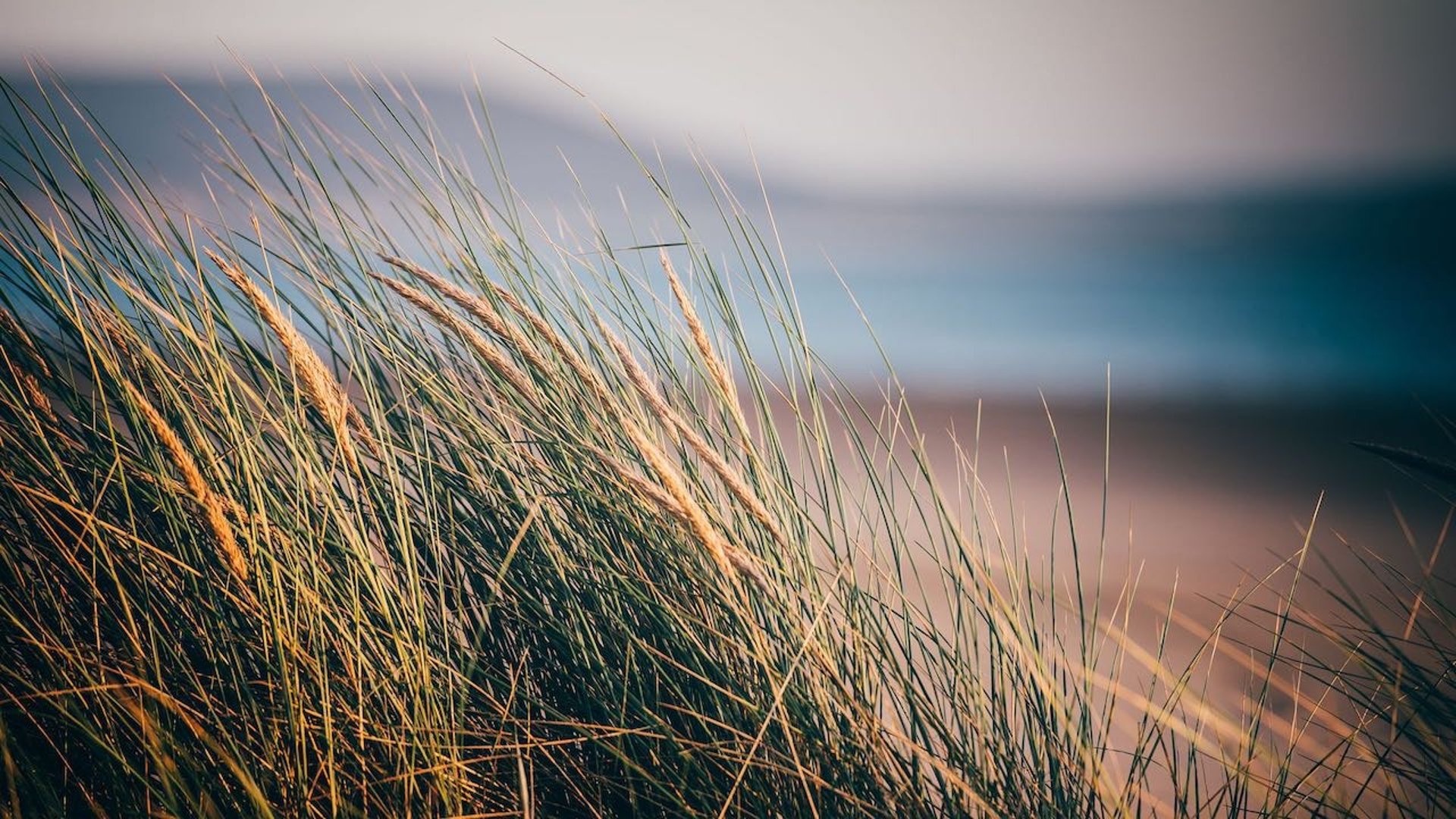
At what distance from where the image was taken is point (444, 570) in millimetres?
604

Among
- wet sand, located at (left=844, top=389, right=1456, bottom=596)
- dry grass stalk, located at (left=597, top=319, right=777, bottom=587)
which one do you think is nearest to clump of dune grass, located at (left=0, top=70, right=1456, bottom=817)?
dry grass stalk, located at (left=597, top=319, right=777, bottom=587)

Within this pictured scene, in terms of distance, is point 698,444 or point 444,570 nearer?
point 698,444

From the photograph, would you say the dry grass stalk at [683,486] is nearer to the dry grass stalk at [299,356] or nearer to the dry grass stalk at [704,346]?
the dry grass stalk at [704,346]

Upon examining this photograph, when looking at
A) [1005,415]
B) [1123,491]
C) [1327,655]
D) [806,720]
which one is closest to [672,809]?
[806,720]

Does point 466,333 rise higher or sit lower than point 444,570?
higher

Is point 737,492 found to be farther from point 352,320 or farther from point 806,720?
point 352,320

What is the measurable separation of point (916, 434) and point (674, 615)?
243mm

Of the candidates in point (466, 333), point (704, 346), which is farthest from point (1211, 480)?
point (466, 333)

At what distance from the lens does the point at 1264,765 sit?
1062 millimetres

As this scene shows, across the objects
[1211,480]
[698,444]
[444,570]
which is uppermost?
[698,444]

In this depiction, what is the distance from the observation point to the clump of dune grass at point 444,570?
0.45 m

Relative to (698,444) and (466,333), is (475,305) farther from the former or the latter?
(698,444)

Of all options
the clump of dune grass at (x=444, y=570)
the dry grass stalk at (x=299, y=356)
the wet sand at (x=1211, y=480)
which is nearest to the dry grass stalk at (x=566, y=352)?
the clump of dune grass at (x=444, y=570)

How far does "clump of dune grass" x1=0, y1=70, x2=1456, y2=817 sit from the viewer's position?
0.45 meters
